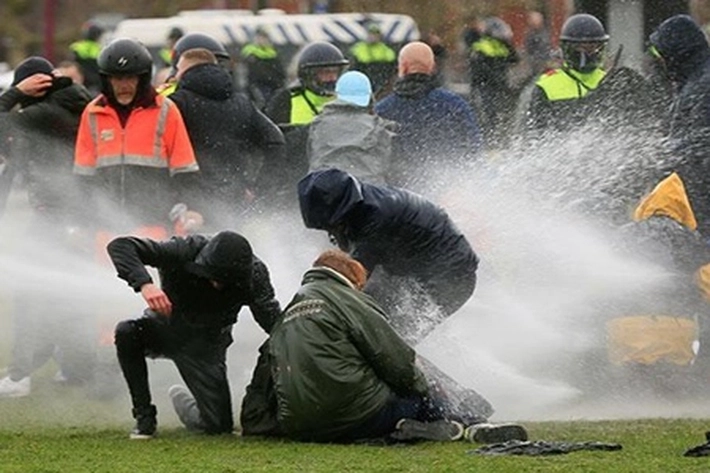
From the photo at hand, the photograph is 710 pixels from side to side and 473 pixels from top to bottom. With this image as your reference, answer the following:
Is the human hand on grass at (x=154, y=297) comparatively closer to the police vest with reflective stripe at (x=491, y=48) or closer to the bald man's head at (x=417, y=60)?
the bald man's head at (x=417, y=60)

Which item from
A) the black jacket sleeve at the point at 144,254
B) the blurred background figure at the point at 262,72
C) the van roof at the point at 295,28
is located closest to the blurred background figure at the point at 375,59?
the blurred background figure at the point at 262,72

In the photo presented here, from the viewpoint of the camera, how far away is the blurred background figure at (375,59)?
23750 millimetres

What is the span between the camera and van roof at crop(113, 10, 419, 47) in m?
30.3

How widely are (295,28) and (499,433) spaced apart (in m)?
21.2

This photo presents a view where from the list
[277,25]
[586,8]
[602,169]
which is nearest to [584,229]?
[602,169]

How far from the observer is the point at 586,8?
82.0 feet

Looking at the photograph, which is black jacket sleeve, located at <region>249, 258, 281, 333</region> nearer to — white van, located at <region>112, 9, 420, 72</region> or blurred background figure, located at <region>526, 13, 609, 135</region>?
blurred background figure, located at <region>526, 13, 609, 135</region>

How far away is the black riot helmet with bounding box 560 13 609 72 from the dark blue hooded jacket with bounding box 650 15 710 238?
A: 3.92 feet

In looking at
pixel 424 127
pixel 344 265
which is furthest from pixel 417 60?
pixel 344 265

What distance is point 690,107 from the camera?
13.3 m

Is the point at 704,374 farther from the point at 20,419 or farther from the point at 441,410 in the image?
the point at 20,419

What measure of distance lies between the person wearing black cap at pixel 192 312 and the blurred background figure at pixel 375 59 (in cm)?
1244

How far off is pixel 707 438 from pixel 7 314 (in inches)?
246

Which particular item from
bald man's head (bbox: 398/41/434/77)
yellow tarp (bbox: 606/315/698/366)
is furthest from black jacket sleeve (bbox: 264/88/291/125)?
yellow tarp (bbox: 606/315/698/366)
